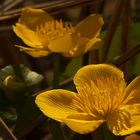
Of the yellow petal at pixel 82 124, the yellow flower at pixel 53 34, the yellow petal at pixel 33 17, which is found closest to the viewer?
the yellow petal at pixel 82 124

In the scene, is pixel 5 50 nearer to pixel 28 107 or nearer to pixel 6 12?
pixel 6 12

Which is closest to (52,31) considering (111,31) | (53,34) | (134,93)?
(53,34)

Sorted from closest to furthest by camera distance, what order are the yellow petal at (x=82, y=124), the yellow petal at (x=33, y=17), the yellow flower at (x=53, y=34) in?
the yellow petal at (x=82, y=124), the yellow flower at (x=53, y=34), the yellow petal at (x=33, y=17)

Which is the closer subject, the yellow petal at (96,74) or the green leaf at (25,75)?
the yellow petal at (96,74)

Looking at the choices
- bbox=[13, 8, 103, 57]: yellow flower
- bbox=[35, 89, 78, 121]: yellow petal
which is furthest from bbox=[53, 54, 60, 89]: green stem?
bbox=[35, 89, 78, 121]: yellow petal

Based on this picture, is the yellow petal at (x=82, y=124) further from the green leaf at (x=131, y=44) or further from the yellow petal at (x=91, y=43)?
the green leaf at (x=131, y=44)

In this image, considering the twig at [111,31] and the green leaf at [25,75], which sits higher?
the green leaf at [25,75]

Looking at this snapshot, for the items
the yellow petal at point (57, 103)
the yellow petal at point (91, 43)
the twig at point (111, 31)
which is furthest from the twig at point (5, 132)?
the twig at point (111, 31)

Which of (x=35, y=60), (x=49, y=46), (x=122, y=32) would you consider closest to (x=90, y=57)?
(x=122, y=32)
